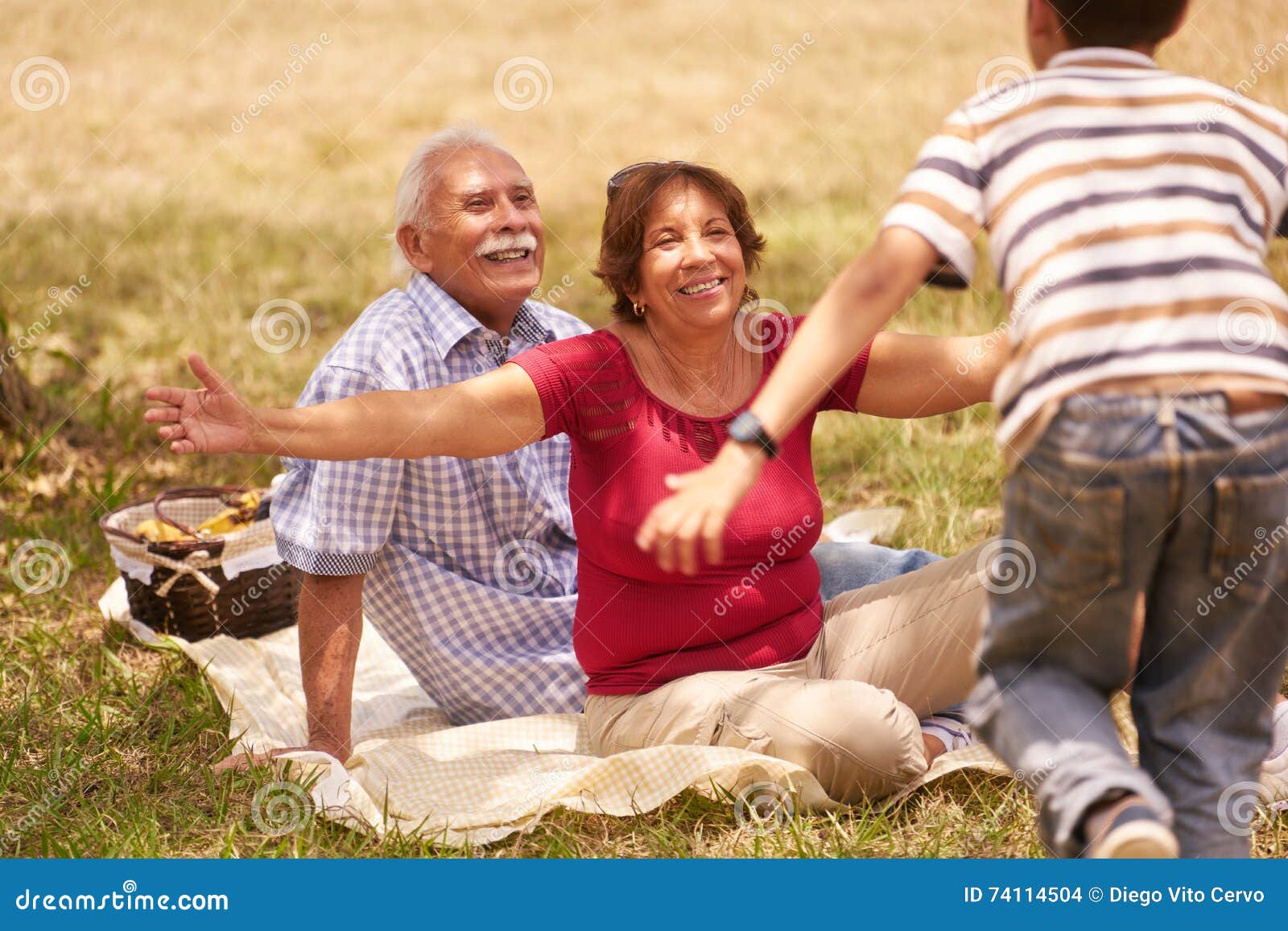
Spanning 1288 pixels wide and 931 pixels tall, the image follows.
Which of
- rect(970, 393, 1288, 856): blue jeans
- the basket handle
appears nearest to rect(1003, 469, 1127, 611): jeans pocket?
rect(970, 393, 1288, 856): blue jeans

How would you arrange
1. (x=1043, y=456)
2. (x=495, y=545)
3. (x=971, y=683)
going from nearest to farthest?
(x=1043, y=456) → (x=971, y=683) → (x=495, y=545)

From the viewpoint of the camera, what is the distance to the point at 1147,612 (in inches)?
78.7

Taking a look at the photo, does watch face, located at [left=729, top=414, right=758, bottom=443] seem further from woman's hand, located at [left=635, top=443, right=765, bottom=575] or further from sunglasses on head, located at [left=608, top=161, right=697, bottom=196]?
sunglasses on head, located at [left=608, top=161, right=697, bottom=196]

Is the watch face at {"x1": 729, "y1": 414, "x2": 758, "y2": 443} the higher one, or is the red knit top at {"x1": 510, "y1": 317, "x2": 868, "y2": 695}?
the watch face at {"x1": 729, "y1": 414, "x2": 758, "y2": 443}

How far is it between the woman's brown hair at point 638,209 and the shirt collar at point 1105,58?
114cm

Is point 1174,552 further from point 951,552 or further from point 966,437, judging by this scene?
point 966,437

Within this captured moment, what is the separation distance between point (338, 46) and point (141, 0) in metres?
1.70

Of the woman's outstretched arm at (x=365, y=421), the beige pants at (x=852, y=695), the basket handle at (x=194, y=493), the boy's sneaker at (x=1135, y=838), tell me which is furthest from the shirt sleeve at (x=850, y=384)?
the basket handle at (x=194, y=493)

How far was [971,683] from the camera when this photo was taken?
3066 millimetres

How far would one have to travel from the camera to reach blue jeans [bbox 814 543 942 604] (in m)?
3.62

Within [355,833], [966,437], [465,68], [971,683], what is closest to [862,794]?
[971,683]

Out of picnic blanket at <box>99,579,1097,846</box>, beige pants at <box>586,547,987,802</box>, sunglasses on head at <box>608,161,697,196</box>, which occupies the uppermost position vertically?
sunglasses on head at <box>608,161,697,196</box>

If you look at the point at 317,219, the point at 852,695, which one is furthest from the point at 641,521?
the point at 317,219

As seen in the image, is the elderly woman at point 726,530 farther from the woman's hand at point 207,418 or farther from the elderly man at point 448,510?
the woman's hand at point 207,418
